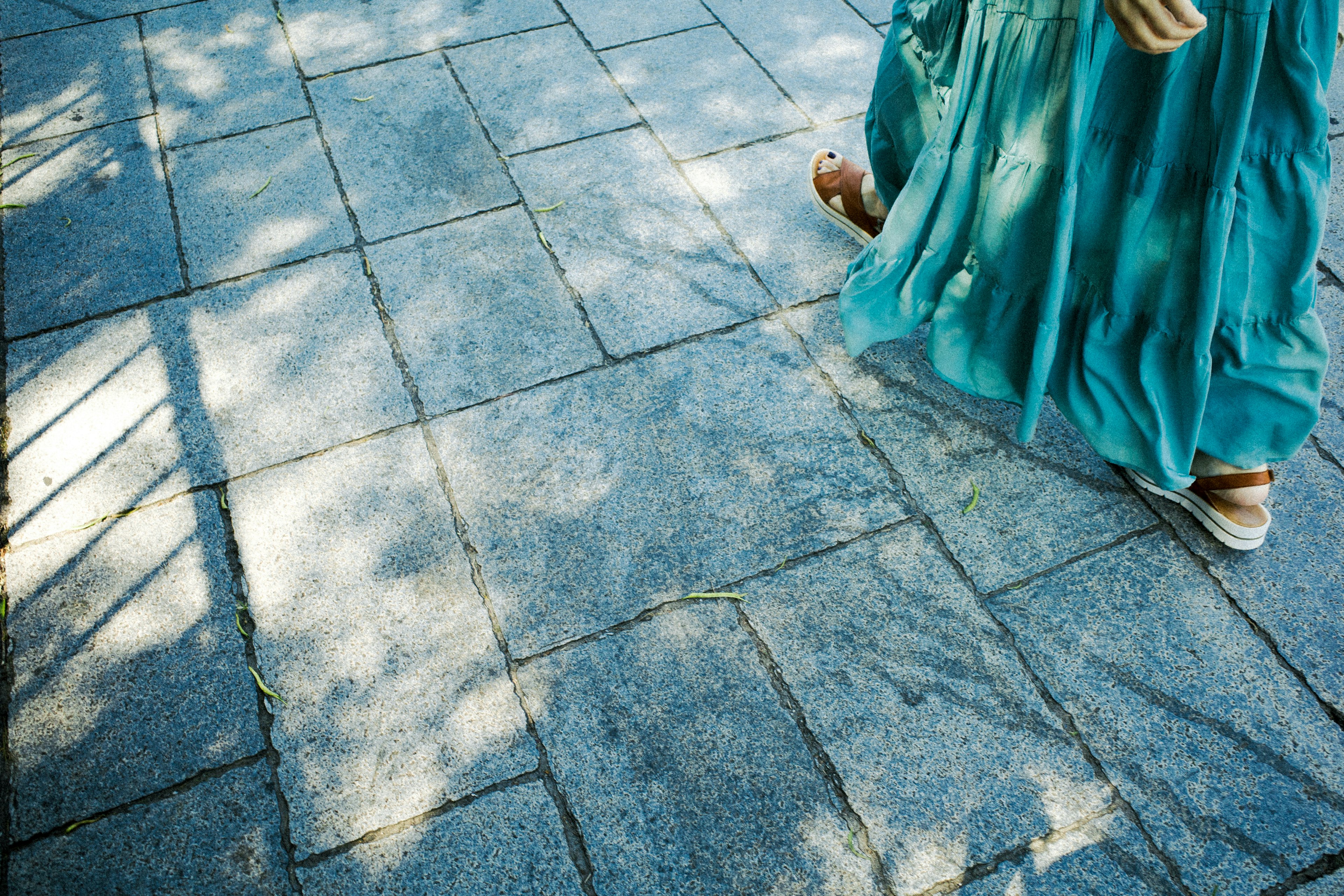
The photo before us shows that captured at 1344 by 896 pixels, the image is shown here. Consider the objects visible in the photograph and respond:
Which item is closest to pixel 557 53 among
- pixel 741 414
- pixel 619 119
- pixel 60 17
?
pixel 619 119

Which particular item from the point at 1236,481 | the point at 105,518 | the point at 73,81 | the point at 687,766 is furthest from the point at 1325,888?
the point at 73,81

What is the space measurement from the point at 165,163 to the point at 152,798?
229 cm

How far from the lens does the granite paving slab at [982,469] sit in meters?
2.09

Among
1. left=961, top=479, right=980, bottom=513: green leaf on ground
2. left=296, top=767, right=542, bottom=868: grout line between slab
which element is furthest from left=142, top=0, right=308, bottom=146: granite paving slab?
left=961, top=479, right=980, bottom=513: green leaf on ground

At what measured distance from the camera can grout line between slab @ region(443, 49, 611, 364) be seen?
254 centimetres

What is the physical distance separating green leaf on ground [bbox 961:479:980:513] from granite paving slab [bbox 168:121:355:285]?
6.66ft

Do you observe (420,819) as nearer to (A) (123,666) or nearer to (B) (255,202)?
(A) (123,666)

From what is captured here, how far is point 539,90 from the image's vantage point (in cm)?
331

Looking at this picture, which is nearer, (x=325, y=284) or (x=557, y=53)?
(x=325, y=284)

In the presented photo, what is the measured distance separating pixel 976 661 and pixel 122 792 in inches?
70.9

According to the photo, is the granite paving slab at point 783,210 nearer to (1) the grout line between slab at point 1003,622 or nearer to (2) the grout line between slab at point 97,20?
(1) the grout line between slab at point 1003,622

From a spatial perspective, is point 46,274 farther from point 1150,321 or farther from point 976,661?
point 1150,321

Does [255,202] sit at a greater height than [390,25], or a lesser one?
lesser

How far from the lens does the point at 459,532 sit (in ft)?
7.00
